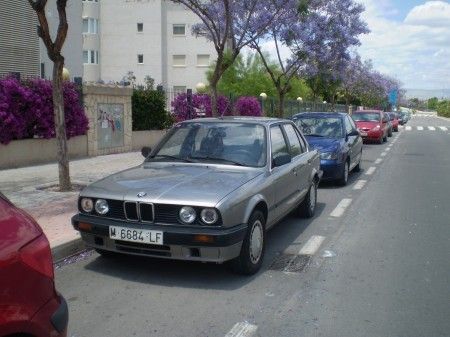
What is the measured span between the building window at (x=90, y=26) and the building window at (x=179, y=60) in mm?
7976

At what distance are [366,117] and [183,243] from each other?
74.4 ft

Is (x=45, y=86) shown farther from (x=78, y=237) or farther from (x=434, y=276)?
(x=434, y=276)

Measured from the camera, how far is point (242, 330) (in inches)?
159

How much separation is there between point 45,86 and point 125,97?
3.87 metres

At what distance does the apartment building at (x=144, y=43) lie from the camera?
1998 inches

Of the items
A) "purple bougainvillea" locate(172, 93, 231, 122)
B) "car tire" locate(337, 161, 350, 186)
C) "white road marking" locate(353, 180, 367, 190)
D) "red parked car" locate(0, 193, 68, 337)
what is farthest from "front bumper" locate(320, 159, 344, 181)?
"red parked car" locate(0, 193, 68, 337)

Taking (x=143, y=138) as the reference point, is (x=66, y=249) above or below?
below

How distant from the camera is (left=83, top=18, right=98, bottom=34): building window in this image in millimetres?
50750

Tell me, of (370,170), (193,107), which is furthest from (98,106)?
(370,170)

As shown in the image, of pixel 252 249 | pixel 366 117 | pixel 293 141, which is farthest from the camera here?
pixel 366 117

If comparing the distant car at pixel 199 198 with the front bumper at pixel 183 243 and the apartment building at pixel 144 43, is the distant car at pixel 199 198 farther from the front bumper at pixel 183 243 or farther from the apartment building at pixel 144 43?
the apartment building at pixel 144 43

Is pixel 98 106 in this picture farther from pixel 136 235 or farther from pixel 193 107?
pixel 136 235

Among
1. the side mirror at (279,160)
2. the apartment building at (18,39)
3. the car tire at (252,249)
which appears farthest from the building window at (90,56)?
the car tire at (252,249)

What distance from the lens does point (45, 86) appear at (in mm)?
12711
